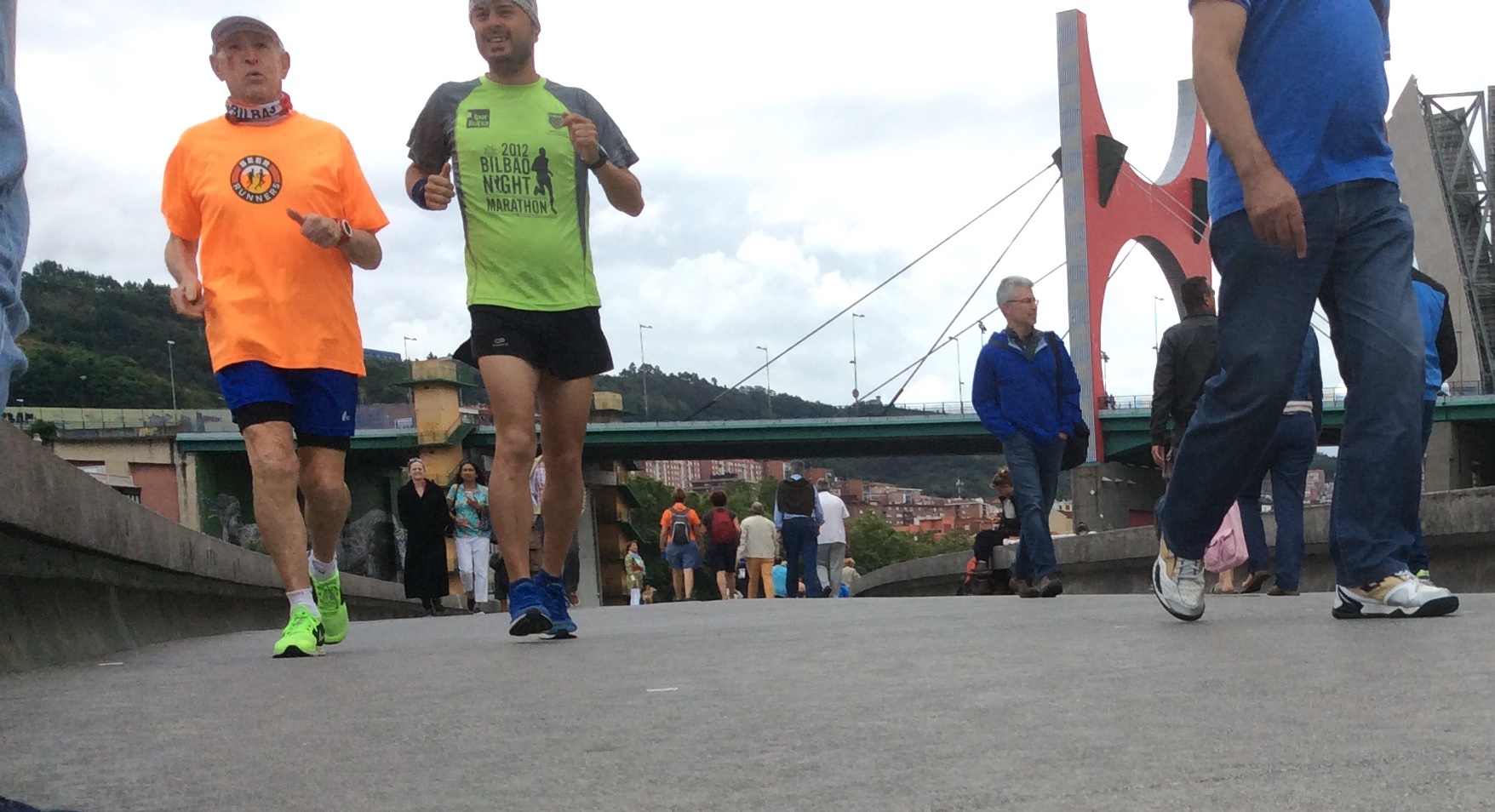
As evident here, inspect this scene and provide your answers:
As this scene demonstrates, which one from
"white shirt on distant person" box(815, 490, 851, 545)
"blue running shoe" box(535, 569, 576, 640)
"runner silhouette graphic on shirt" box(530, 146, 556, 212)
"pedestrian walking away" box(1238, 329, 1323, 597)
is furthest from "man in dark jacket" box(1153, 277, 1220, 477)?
"white shirt on distant person" box(815, 490, 851, 545)

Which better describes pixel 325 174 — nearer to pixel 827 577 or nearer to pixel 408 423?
pixel 827 577

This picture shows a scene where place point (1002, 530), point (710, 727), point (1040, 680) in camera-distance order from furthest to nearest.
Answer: point (1002, 530)
point (1040, 680)
point (710, 727)

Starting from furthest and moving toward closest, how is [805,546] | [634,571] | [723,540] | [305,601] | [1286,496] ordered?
[634,571]
[723,540]
[805,546]
[1286,496]
[305,601]

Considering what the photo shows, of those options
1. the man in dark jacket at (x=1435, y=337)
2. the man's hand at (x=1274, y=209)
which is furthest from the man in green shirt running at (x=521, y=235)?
the man in dark jacket at (x=1435, y=337)

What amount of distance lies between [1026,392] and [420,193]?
464cm

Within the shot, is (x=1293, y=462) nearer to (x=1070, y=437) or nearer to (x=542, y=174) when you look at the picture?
(x=1070, y=437)

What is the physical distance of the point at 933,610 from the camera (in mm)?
7699

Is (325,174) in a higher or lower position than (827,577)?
higher

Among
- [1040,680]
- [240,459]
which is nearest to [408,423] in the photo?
[240,459]

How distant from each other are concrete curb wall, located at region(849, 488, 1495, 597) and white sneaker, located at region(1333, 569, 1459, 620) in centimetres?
511

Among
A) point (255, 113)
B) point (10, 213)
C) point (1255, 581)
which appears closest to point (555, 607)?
point (255, 113)

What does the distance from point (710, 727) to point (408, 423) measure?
239ft

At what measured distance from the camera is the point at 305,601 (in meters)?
5.48

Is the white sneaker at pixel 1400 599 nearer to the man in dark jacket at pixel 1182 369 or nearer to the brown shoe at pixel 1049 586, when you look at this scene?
the man in dark jacket at pixel 1182 369
